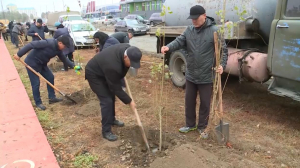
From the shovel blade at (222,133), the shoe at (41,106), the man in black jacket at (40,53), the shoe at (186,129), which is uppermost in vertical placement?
the man in black jacket at (40,53)

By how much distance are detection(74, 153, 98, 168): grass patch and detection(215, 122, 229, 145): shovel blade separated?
60.5 inches

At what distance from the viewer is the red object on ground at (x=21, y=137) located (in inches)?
122

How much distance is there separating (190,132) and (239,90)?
2.33 meters

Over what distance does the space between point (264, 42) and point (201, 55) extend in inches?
78.8

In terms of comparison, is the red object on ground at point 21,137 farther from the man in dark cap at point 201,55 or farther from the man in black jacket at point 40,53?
the man in dark cap at point 201,55

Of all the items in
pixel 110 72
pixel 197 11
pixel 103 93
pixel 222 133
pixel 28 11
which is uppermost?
pixel 28 11

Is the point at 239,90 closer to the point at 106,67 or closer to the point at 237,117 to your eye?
the point at 237,117

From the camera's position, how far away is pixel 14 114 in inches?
183

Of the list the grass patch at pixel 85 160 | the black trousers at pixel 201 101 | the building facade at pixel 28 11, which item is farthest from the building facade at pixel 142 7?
the grass patch at pixel 85 160

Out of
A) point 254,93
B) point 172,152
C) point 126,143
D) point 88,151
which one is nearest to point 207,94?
point 172,152

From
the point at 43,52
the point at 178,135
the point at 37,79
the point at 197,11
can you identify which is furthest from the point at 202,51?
the point at 37,79

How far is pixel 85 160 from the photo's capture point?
3.08 metres

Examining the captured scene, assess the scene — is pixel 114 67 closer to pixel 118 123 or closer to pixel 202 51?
pixel 202 51

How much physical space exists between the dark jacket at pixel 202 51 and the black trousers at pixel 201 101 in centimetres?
Answer: 11
